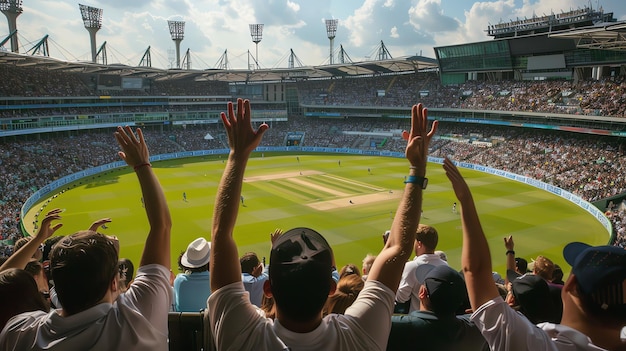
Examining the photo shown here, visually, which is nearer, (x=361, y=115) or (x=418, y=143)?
(x=418, y=143)

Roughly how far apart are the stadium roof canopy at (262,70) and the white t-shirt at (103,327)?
1932 inches

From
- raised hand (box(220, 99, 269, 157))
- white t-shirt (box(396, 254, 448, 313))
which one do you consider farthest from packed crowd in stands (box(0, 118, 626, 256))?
raised hand (box(220, 99, 269, 157))

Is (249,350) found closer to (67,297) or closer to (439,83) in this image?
(67,297)

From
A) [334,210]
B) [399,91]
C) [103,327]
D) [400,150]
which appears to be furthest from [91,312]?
[399,91]

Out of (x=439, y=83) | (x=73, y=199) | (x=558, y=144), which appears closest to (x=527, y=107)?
(x=558, y=144)

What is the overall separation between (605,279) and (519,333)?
0.58 meters

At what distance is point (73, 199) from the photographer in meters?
32.8

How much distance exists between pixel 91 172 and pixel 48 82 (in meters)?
18.4

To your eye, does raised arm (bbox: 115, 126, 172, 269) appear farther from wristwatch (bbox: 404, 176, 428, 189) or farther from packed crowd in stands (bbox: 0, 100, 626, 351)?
wristwatch (bbox: 404, 176, 428, 189)

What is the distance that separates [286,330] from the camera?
216 centimetres

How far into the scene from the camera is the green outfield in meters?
23.5

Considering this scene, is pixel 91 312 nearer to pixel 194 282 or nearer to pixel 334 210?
pixel 194 282

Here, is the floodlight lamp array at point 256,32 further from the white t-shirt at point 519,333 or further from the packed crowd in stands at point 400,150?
the white t-shirt at point 519,333

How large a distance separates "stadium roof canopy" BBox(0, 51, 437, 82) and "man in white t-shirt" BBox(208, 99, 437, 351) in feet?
163
